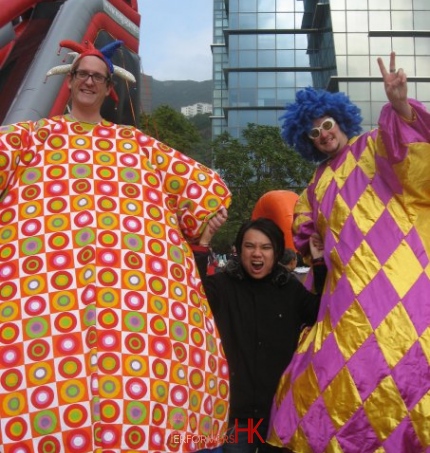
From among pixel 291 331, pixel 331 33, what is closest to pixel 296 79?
pixel 331 33

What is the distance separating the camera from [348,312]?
2.24 metres

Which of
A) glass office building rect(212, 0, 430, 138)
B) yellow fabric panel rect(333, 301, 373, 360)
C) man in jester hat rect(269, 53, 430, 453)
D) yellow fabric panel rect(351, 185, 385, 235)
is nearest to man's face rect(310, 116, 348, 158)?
man in jester hat rect(269, 53, 430, 453)

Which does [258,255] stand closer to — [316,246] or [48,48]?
[316,246]

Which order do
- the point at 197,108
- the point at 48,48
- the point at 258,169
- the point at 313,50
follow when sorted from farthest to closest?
the point at 197,108
the point at 313,50
the point at 258,169
the point at 48,48

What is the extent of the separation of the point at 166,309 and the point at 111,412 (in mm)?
371

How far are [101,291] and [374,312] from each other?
3.06 feet

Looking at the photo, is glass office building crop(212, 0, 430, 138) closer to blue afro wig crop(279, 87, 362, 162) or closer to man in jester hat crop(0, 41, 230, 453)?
blue afro wig crop(279, 87, 362, 162)

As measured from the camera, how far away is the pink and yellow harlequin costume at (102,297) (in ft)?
6.05

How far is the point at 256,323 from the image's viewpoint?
2.56 m

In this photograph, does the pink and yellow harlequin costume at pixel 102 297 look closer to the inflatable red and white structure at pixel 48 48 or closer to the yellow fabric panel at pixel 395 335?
the yellow fabric panel at pixel 395 335

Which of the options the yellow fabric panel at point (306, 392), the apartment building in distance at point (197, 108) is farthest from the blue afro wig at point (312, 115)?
the apartment building in distance at point (197, 108)

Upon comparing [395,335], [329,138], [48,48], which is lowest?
[395,335]

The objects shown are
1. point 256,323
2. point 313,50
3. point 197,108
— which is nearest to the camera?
point 256,323

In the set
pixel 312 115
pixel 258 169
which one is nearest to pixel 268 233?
pixel 312 115
